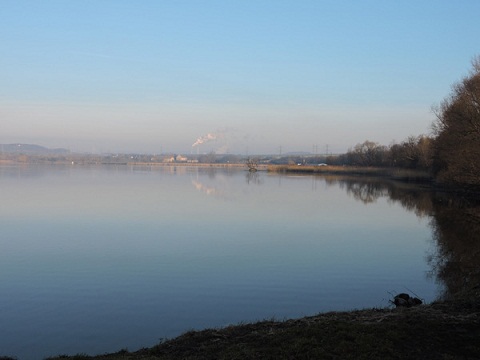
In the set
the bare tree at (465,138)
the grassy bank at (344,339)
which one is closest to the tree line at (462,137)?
the bare tree at (465,138)

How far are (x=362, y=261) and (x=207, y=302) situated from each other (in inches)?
263

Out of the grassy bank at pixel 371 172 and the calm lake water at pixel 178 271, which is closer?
the calm lake water at pixel 178 271

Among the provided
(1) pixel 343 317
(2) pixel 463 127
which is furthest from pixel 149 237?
(2) pixel 463 127

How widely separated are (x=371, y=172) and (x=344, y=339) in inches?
3597

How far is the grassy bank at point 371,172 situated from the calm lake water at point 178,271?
40.3 meters

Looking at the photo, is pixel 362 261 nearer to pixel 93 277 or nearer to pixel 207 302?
pixel 207 302

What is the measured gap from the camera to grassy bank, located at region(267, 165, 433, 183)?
214 feet

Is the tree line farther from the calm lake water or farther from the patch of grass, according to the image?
the patch of grass

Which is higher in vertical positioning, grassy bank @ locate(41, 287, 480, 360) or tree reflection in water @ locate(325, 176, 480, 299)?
grassy bank @ locate(41, 287, 480, 360)

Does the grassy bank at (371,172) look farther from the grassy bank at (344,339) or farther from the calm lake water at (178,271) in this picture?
the grassy bank at (344,339)

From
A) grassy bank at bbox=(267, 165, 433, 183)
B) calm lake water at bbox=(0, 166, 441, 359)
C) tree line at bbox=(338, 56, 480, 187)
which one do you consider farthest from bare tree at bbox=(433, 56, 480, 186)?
grassy bank at bbox=(267, 165, 433, 183)

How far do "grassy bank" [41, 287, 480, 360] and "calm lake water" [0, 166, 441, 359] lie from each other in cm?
158

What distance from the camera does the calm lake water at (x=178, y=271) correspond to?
949 cm

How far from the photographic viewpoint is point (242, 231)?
21.5 meters
